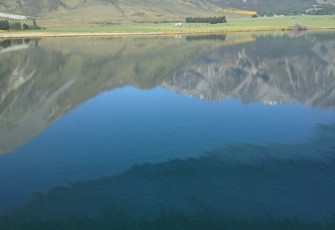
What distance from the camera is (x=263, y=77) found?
201ft

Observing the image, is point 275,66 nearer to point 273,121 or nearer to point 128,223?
point 273,121

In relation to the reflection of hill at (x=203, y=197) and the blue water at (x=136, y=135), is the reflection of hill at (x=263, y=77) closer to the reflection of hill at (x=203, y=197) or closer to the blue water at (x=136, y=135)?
the blue water at (x=136, y=135)

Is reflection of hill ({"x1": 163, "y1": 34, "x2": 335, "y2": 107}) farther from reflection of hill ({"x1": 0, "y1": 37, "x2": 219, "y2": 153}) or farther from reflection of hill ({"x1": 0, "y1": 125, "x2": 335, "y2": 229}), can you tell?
reflection of hill ({"x1": 0, "y1": 125, "x2": 335, "y2": 229})

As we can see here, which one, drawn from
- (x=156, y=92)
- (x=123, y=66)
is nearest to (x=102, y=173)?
(x=156, y=92)

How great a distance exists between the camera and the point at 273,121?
120 ft

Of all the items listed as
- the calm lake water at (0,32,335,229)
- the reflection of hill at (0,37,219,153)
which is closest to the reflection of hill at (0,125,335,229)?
the calm lake water at (0,32,335,229)

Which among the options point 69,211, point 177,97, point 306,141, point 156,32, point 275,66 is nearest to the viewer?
point 69,211

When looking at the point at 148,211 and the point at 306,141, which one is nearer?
the point at 148,211

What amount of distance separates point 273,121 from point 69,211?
22153mm

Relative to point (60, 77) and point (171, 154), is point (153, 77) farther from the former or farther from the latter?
point (171, 154)

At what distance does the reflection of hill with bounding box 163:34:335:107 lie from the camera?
48.5m

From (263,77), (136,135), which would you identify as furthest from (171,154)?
(263,77)

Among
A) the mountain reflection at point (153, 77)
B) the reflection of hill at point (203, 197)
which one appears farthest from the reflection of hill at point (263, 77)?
the reflection of hill at point (203, 197)

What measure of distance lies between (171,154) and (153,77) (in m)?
38.2
